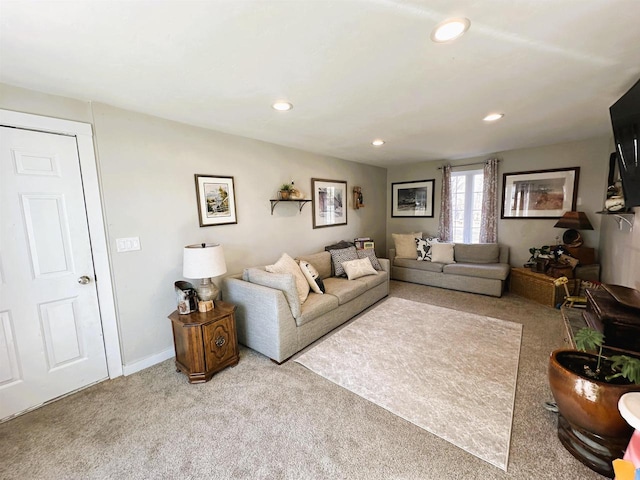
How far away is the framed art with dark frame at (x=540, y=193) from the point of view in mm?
3855

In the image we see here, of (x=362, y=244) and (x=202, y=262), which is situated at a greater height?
(x=202, y=262)

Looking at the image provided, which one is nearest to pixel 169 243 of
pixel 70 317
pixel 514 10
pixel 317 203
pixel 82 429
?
pixel 70 317

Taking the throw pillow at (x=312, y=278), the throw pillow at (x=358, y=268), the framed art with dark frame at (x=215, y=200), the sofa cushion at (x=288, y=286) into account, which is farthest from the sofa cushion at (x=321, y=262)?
the framed art with dark frame at (x=215, y=200)

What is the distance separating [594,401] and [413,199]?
14.6 feet

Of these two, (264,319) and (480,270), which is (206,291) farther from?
(480,270)

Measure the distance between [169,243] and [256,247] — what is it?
1.02 m

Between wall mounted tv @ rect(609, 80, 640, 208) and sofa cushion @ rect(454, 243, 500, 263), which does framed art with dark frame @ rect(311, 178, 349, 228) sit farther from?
wall mounted tv @ rect(609, 80, 640, 208)

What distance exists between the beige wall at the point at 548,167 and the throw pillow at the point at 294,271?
3369 millimetres

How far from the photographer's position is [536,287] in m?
3.69

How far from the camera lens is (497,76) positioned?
1739 mm

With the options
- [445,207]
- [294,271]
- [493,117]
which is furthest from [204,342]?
[445,207]

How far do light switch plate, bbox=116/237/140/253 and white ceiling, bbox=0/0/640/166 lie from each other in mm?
1118

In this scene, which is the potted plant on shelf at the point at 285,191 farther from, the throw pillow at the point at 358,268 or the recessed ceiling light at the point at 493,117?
the recessed ceiling light at the point at 493,117

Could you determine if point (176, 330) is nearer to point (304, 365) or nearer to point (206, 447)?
point (206, 447)
